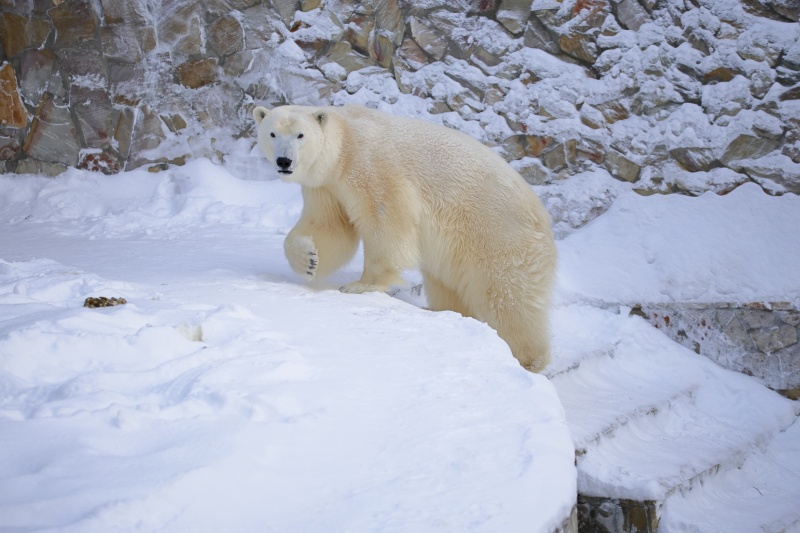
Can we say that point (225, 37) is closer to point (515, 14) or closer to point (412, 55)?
point (412, 55)

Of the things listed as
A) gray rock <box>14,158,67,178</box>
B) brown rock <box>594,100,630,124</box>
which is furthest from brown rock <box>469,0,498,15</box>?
gray rock <box>14,158,67,178</box>

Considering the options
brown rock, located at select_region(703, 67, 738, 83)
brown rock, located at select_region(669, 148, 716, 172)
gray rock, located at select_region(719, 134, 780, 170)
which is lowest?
brown rock, located at select_region(669, 148, 716, 172)

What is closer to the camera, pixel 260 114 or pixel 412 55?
pixel 260 114

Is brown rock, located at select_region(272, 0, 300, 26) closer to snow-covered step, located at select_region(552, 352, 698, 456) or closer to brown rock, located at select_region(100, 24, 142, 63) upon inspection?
brown rock, located at select_region(100, 24, 142, 63)

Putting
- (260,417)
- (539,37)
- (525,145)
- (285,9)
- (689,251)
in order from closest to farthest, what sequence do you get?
(260,417) → (689,251) → (525,145) → (539,37) → (285,9)

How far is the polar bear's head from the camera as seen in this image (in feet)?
12.4

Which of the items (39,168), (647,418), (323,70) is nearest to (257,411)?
(647,418)

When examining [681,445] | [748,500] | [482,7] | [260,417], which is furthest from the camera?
[482,7]

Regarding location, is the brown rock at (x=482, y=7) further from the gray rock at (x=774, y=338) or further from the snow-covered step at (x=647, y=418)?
the gray rock at (x=774, y=338)

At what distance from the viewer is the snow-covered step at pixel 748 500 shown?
3.06 meters

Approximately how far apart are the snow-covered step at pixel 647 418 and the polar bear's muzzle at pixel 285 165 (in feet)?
5.92

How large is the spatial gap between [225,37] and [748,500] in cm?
547

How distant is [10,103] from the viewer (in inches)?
255

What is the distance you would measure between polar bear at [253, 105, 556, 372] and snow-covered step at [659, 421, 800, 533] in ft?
3.52
